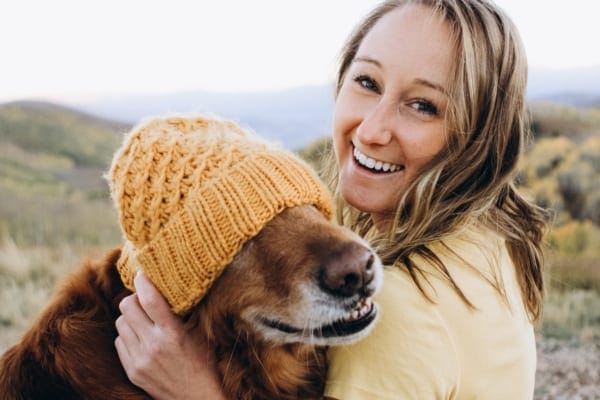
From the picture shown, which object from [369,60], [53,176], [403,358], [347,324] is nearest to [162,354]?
[347,324]

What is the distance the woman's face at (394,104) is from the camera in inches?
88.0

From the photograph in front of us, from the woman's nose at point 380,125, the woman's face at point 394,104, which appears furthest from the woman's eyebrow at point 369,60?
the woman's nose at point 380,125

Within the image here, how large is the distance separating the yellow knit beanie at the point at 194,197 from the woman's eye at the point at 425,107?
1.73ft

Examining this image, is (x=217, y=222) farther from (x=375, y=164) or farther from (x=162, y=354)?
(x=375, y=164)

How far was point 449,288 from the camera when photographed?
76.8 inches

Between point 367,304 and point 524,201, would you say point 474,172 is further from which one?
point 367,304

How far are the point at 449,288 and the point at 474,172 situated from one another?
2.03 feet

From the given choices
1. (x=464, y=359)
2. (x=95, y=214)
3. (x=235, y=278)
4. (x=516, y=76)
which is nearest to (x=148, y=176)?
(x=235, y=278)

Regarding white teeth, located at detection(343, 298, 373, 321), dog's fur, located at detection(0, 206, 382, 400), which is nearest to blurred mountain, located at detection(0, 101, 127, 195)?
dog's fur, located at detection(0, 206, 382, 400)

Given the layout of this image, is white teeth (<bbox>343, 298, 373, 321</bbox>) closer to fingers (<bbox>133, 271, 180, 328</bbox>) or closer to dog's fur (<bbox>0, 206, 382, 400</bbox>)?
dog's fur (<bbox>0, 206, 382, 400</bbox>)

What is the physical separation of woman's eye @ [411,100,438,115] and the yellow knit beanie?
20.8 inches

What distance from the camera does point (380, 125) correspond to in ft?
7.62

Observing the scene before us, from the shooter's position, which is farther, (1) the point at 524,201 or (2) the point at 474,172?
(1) the point at 524,201

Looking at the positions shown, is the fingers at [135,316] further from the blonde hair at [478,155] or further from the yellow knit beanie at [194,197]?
the blonde hair at [478,155]
